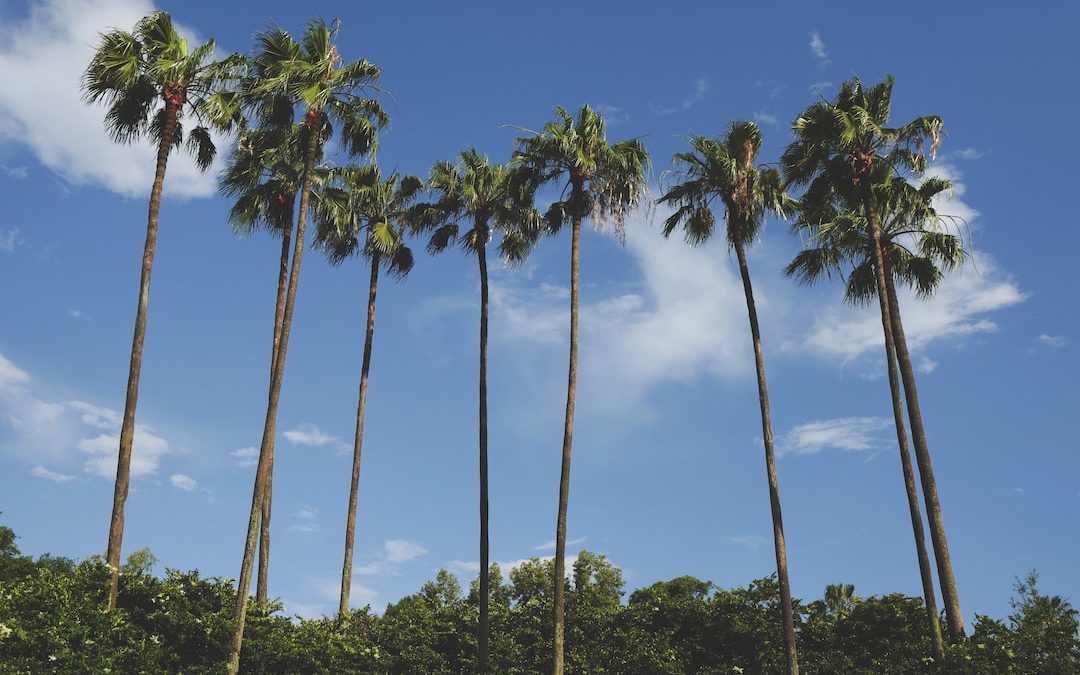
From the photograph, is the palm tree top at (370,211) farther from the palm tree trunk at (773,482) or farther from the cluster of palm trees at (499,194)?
the palm tree trunk at (773,482)

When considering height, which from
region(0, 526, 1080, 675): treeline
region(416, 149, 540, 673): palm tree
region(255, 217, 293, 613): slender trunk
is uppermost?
region(416, 149, 540, 673): palm tree

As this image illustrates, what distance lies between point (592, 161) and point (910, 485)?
564 inches

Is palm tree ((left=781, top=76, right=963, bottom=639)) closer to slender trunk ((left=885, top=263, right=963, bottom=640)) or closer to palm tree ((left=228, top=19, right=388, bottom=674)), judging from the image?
slender trunk ((left=885, top=263, right=963, bottom=640))

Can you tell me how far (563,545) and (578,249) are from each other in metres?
9.66

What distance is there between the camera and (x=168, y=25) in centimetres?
2653

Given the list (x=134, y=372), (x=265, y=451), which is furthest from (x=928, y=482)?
(x=134, y=372)

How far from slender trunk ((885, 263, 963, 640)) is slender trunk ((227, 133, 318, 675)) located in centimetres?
1892

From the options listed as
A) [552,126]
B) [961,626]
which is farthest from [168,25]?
[961,626]

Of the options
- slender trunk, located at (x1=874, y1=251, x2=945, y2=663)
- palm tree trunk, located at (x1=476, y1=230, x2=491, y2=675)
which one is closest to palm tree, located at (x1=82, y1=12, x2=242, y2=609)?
palm tree trunk, located at (x1=476, y1=230, x2=491, y2=675)

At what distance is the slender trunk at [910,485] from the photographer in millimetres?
25828

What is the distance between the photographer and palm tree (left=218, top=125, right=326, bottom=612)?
30656 mm

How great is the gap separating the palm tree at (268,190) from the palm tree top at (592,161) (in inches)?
313

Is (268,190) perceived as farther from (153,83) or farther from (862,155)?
(862,155)

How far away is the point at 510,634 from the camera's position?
31781 millimetres
